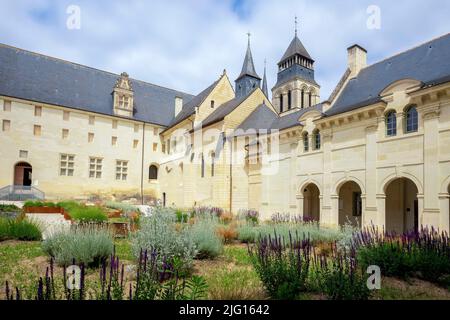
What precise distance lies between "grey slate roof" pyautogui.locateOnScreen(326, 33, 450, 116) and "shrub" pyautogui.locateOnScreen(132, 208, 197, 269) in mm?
11108

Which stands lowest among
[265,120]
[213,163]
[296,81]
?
[213,163]

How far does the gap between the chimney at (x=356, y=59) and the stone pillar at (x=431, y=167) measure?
7.49 metres

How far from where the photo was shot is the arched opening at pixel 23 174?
25078 millimetres

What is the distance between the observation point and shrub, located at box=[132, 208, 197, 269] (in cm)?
557

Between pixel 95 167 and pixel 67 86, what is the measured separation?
871cm

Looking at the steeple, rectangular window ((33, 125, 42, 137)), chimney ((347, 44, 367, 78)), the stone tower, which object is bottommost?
rectangular window ((33, 125, 42, 137))

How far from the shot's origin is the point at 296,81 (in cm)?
4297

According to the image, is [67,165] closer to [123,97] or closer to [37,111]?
[37,111]

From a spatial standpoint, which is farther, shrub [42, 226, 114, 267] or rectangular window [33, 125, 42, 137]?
rectangular window [33, 125, 42, 137]

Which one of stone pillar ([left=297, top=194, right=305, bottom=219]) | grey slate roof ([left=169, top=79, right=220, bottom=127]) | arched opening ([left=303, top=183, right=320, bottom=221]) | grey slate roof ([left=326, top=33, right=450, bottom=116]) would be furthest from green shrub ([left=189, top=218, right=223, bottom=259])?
grey slate roof ([left=169, top=79, right=220, bottom=127])

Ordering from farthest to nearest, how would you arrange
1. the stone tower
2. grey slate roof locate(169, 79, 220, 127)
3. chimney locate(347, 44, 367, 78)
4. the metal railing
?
the stone tower → grey slate roof locate(169, 79, 220, 127) → the metal railing → chimney locate(347, 44, 367, 78)

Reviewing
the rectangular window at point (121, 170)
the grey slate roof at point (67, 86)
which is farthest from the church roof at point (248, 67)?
the rectangular window at point (121, 170)

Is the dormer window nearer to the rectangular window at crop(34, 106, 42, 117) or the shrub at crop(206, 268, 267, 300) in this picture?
the rectangular window at crop(34, 106, 42, 117)

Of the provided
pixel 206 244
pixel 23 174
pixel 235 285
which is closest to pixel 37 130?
pixel 23 174
